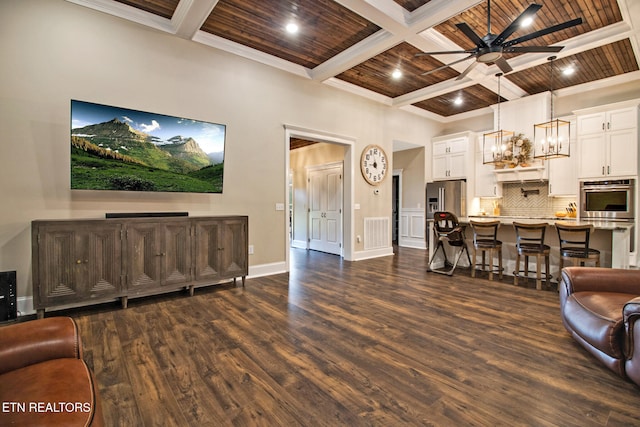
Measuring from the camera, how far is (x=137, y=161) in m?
3.55

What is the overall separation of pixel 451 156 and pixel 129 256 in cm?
711

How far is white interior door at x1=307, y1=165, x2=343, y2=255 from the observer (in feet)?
23.1

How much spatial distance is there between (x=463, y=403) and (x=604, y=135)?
6180 millimetres

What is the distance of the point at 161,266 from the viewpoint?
3.54 m

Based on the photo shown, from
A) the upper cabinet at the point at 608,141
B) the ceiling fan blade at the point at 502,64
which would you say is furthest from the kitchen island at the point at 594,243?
the ceiling fan blade at the point at 502,64

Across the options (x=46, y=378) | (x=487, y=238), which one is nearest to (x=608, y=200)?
(x=487, y=238)

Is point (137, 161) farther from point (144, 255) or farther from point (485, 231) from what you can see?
point (485, 231)

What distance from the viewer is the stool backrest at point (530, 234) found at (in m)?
4.10

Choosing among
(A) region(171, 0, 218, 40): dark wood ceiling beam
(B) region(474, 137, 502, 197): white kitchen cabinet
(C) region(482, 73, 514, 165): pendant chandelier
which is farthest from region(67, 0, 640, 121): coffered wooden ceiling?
(B) region(474, 137, 502, 197): white kitchen cabinet

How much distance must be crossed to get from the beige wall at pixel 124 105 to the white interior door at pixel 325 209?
1.64m

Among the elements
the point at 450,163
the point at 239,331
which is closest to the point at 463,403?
the point at 239,331

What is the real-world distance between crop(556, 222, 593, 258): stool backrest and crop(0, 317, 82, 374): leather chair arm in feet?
16.3

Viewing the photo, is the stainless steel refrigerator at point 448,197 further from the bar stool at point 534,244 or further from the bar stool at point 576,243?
the bar stool at point 576,243

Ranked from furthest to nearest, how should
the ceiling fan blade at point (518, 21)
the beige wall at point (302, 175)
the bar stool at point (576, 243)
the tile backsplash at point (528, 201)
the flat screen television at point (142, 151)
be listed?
the beige wall at point (302, 175) → the tile backsplash at point (528, 201) → the bar stool at point (576, 243) → the flat screen television at point (142, 151) → the ceiling fan blade at point (518, 21)
